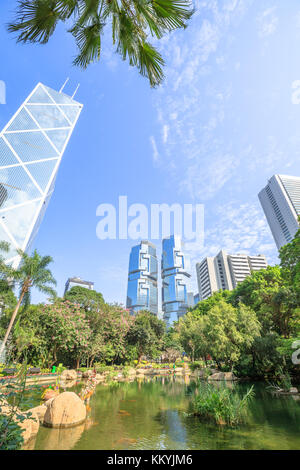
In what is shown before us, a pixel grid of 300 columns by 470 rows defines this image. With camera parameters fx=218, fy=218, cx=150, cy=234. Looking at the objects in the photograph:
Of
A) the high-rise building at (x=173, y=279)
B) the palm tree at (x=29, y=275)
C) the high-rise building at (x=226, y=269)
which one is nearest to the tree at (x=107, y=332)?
the palm tree at (x=29, y=275)

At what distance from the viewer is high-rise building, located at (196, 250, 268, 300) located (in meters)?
108

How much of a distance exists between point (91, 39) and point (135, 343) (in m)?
33.5

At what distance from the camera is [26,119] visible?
81.2 meters

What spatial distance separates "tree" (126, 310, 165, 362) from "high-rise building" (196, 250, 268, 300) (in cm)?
7697

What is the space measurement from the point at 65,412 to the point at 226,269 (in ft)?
369

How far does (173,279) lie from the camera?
160 m

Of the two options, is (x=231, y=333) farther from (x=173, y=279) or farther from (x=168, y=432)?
(x=173, y=279)

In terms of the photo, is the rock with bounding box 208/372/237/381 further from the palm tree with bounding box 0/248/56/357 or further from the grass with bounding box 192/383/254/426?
the palm tree with bounding box 0/248/56/357

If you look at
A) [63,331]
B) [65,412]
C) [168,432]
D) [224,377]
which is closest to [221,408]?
[168,432]

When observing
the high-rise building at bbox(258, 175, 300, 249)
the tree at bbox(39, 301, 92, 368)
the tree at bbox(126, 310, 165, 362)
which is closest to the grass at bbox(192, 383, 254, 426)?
the tree at bbox(39, 301, 92, 368)

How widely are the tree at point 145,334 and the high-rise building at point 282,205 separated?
77348 mm

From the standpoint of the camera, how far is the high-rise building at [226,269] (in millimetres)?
108012

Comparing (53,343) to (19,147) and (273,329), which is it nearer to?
(273,329)
